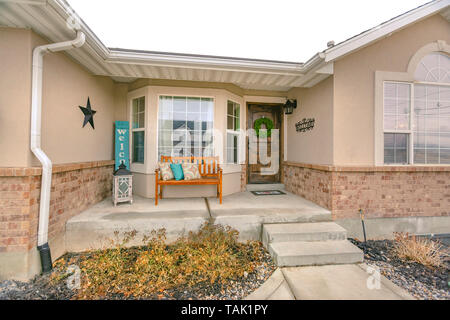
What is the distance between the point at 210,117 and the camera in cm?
471

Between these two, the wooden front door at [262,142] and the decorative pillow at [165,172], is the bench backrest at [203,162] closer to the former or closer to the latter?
the decorative pillow at [165,172]

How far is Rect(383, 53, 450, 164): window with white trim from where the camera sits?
3.61m

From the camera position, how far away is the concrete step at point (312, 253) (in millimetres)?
2520

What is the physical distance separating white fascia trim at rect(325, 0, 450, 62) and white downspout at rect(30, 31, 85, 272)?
13.1 feet

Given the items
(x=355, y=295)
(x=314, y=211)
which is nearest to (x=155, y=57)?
(x=314, y=211)

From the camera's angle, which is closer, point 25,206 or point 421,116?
point 25,206

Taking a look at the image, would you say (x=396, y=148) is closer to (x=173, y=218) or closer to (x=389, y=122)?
(x=389, y=122)

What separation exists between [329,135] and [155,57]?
3.45 m

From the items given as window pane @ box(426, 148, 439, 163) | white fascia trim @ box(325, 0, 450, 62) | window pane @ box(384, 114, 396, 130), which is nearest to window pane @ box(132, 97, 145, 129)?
white fascia trim @ box(325, 0, 450, 62)

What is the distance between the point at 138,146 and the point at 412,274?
5.46m

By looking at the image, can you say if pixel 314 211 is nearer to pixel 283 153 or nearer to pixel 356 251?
pixel 356 251

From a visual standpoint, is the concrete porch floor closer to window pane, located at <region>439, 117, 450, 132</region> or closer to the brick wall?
the brick wall

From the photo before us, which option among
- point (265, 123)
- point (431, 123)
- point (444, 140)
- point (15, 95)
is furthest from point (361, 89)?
point (15, 95)
